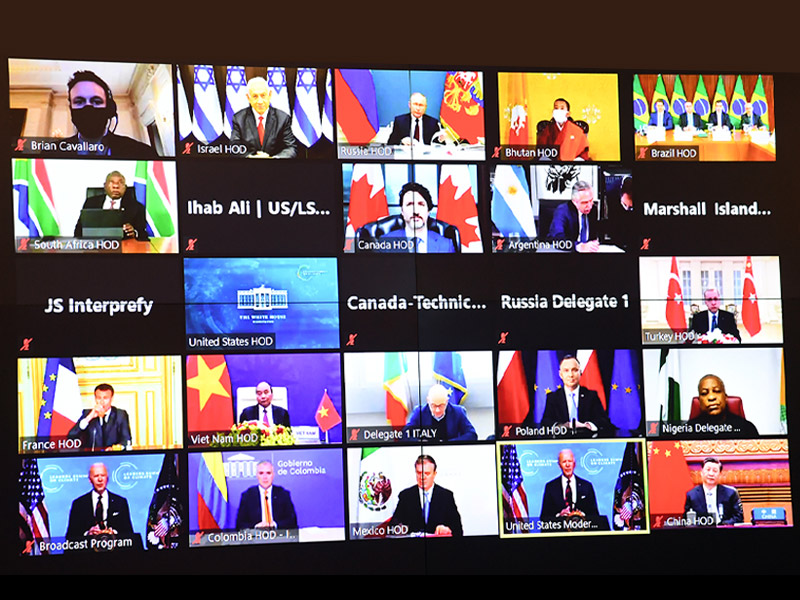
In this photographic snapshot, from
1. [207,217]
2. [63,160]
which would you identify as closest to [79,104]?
[63,160]

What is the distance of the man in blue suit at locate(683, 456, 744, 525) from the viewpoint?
475 centimetres

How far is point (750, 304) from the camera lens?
15.8 feet

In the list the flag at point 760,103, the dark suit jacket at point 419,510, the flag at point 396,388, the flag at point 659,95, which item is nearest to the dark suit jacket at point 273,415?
the flag at point 396,388

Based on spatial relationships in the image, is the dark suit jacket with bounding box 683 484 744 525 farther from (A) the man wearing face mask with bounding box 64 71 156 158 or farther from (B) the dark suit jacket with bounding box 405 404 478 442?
(A) the man wearing face mask with bounding box 64 71 156 158

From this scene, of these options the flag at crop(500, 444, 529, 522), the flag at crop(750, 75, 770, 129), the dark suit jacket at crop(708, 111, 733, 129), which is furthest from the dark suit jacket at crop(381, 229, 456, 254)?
the flag at crop(750, 75, 770, 129)

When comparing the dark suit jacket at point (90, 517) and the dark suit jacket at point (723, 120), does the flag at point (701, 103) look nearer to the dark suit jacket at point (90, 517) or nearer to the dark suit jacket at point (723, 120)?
the dark suit jacket at point (723, 120)

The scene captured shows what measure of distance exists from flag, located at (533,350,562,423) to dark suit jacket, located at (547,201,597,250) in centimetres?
51

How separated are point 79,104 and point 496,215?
1.85 meters

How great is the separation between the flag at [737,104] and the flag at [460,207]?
4.19ft

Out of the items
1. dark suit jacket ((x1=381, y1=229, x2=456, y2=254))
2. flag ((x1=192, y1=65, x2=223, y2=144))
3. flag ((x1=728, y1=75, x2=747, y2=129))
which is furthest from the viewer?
flag ((x1=728, y1=75, x2=747, y2=129))

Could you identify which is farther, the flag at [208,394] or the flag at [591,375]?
the flag at [591,375]

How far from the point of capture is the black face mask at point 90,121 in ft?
14.8

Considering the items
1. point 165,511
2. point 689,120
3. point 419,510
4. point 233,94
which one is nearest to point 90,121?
point 233,94

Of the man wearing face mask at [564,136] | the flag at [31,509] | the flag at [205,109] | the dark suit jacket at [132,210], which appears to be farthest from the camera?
the man wearing face mask at [564,136]
